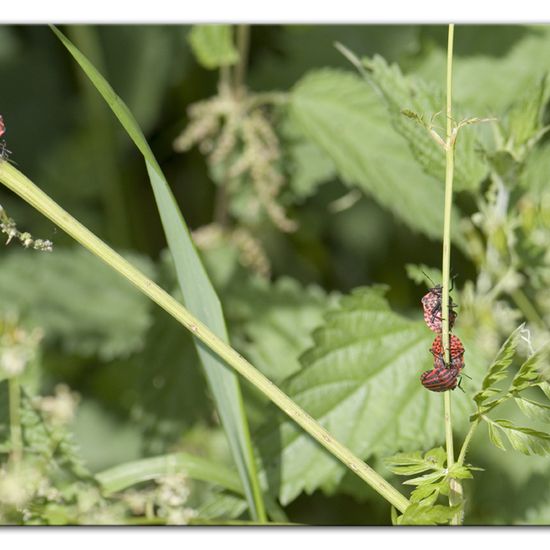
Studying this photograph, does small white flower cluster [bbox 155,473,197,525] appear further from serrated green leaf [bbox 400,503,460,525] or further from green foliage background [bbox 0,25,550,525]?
serrated green leaf [bbox 400,503,460,525]

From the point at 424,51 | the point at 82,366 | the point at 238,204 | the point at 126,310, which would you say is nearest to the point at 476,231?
the point at 424,51

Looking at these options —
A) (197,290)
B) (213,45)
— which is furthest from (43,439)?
(213,45)

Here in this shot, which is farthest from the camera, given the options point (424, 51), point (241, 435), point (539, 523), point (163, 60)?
point (163, 60)

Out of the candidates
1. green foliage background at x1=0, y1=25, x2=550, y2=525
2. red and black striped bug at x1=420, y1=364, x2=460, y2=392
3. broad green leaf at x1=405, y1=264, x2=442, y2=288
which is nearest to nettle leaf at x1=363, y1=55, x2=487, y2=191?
green foliage background at x1=0, y1=25, x2=550, y2=525

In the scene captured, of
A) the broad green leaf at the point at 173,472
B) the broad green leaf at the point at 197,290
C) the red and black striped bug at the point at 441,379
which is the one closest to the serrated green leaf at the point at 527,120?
the red and black striped bug at the point at 441,379

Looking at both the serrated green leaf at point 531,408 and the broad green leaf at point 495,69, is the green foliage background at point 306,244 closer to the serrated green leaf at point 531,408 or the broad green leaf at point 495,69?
the broad green leaf at point 495,69

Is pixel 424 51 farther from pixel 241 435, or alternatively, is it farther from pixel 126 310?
pixel 241 435

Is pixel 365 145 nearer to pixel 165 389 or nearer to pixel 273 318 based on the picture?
pixel 273 318
